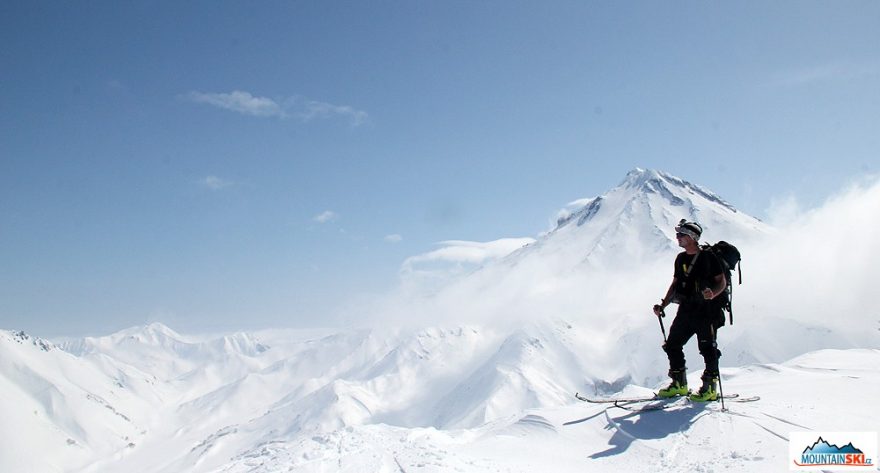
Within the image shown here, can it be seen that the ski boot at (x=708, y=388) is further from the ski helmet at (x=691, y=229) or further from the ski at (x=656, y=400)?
the ski helmet at (x=691, y=229)

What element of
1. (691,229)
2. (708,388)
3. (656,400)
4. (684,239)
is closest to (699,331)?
(708,388)

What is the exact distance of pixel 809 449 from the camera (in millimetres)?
7215

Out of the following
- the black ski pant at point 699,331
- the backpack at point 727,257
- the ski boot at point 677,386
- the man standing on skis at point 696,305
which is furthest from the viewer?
the ski boot at point 677,386

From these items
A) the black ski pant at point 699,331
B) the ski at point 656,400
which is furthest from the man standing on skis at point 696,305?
the ski at point 656,400

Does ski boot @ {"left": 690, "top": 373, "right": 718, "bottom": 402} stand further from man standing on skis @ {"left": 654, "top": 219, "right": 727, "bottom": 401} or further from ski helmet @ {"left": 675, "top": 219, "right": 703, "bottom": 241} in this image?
ski helmet @ {"left": 675, "top": 219, "right": 703, "bottom": 241}

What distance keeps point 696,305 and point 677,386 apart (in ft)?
5.44

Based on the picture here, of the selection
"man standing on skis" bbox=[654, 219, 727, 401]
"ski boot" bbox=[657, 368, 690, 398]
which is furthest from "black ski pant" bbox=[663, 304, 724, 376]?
"ski boot" bbox=[657, 368, 690, 398]

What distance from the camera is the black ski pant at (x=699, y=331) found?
991 centimetres

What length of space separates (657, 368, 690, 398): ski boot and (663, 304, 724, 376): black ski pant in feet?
0.38

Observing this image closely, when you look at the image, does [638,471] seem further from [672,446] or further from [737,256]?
[737,256]

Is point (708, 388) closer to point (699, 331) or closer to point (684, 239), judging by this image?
point (699, 331)

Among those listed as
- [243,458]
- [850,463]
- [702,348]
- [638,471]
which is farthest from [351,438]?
[850,463]

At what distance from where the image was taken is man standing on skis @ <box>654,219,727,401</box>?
9.59m

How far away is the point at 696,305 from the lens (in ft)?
33.2
